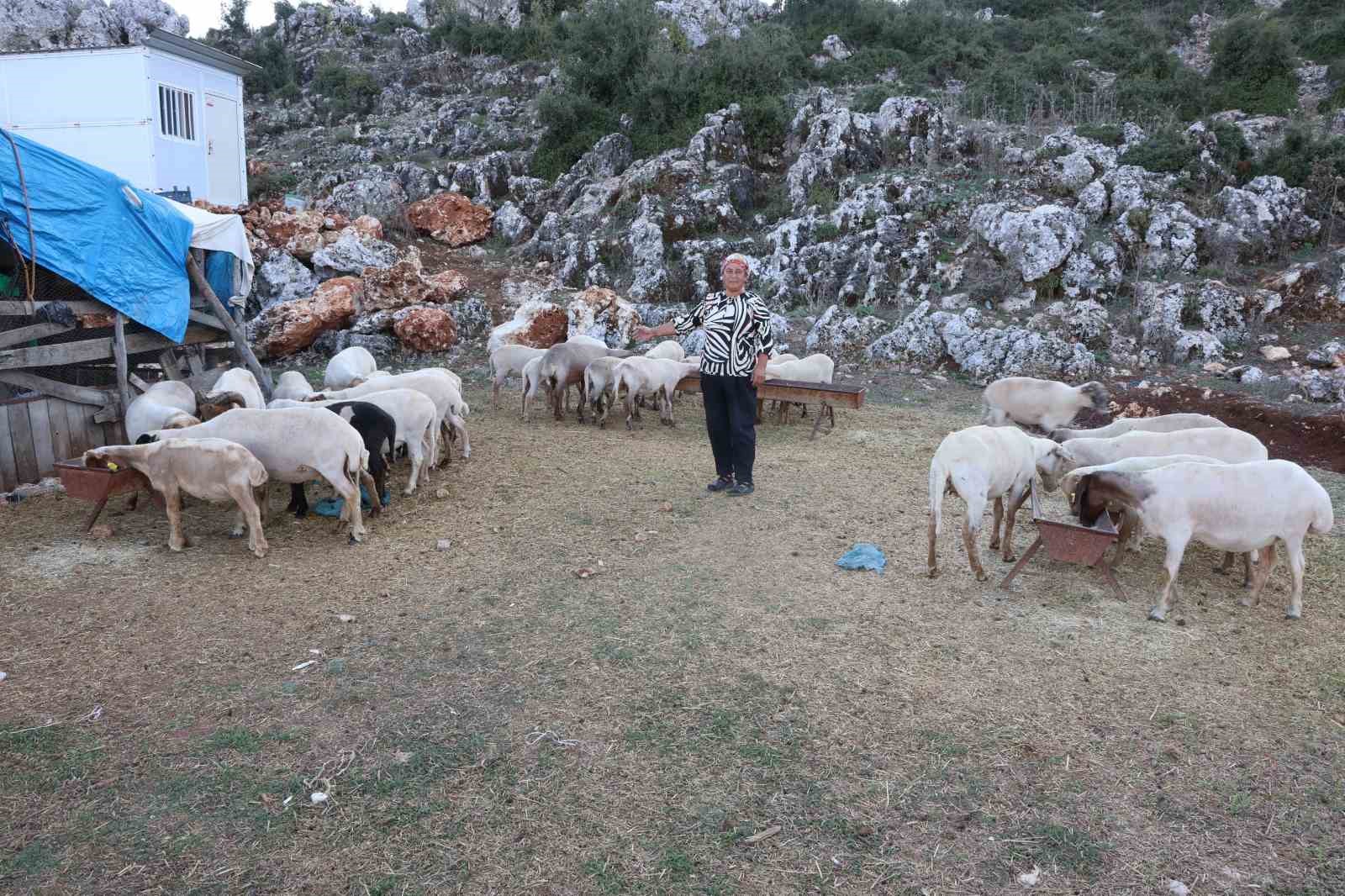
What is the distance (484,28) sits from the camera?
28.4 metres

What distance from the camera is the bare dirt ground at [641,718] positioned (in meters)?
2.90

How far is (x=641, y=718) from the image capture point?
148 inches

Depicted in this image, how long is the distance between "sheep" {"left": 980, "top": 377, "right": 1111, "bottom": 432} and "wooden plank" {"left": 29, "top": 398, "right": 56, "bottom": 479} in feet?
29.1

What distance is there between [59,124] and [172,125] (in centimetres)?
194

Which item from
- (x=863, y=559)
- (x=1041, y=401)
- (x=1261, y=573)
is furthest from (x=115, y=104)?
(x=1261, y=573)

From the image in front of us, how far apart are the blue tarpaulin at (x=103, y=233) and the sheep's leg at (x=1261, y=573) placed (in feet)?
29.4

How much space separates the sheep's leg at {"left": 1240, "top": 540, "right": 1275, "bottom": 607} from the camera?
510 centimetres

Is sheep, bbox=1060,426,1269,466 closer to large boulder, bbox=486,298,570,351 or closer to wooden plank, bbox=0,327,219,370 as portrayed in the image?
wooden plank, bbox=0,327,219,370

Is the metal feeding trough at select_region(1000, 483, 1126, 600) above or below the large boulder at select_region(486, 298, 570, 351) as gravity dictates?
below

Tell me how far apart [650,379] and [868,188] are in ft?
28.1

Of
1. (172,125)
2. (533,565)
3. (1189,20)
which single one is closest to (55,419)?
(533,565)

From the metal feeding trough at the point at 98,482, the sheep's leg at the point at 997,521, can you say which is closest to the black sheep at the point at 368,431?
the metal feeding trough at the point at 98,482

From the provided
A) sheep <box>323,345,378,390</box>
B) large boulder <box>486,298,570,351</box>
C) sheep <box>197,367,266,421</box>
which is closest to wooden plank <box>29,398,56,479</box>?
sheep <box>197,367,266,421</box>

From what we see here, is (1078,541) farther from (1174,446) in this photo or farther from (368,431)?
(368,431)
